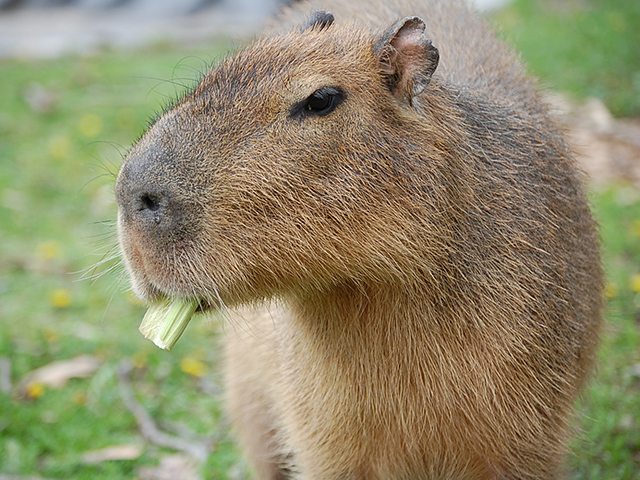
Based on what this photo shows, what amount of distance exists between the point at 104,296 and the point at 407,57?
346 centimetres

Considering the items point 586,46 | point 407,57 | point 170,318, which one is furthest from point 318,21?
point 586,46

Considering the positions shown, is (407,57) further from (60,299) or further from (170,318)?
(60,299)

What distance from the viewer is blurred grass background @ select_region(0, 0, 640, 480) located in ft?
12.1

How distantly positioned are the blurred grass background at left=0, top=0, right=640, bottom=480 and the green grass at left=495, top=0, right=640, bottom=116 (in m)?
0.02

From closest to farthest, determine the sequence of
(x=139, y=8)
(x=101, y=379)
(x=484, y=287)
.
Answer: (x=484, y=287) → (x=101, y=379) → (x=139, y=8)

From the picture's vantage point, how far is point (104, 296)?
5086mm

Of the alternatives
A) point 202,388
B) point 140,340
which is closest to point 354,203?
point 202,388

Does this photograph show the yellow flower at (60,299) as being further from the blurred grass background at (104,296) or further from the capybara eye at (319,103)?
the capybara eye at (319,103)

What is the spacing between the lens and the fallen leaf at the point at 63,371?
4211 millimetres

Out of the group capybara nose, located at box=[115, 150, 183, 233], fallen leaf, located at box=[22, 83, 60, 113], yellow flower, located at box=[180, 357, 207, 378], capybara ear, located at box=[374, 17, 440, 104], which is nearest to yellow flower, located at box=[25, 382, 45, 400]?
yellow flower, located at box=[180, 357, 207, 378]

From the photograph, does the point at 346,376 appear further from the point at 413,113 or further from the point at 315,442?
the point at 413,113

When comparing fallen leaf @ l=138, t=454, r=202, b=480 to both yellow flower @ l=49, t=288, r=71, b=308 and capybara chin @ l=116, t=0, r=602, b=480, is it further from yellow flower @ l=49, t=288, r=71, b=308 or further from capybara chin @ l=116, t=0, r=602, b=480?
yellow flower @ l=49, t=288, r=71, b=308

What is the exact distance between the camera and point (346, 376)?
252cm

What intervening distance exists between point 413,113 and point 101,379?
9.04 feet
